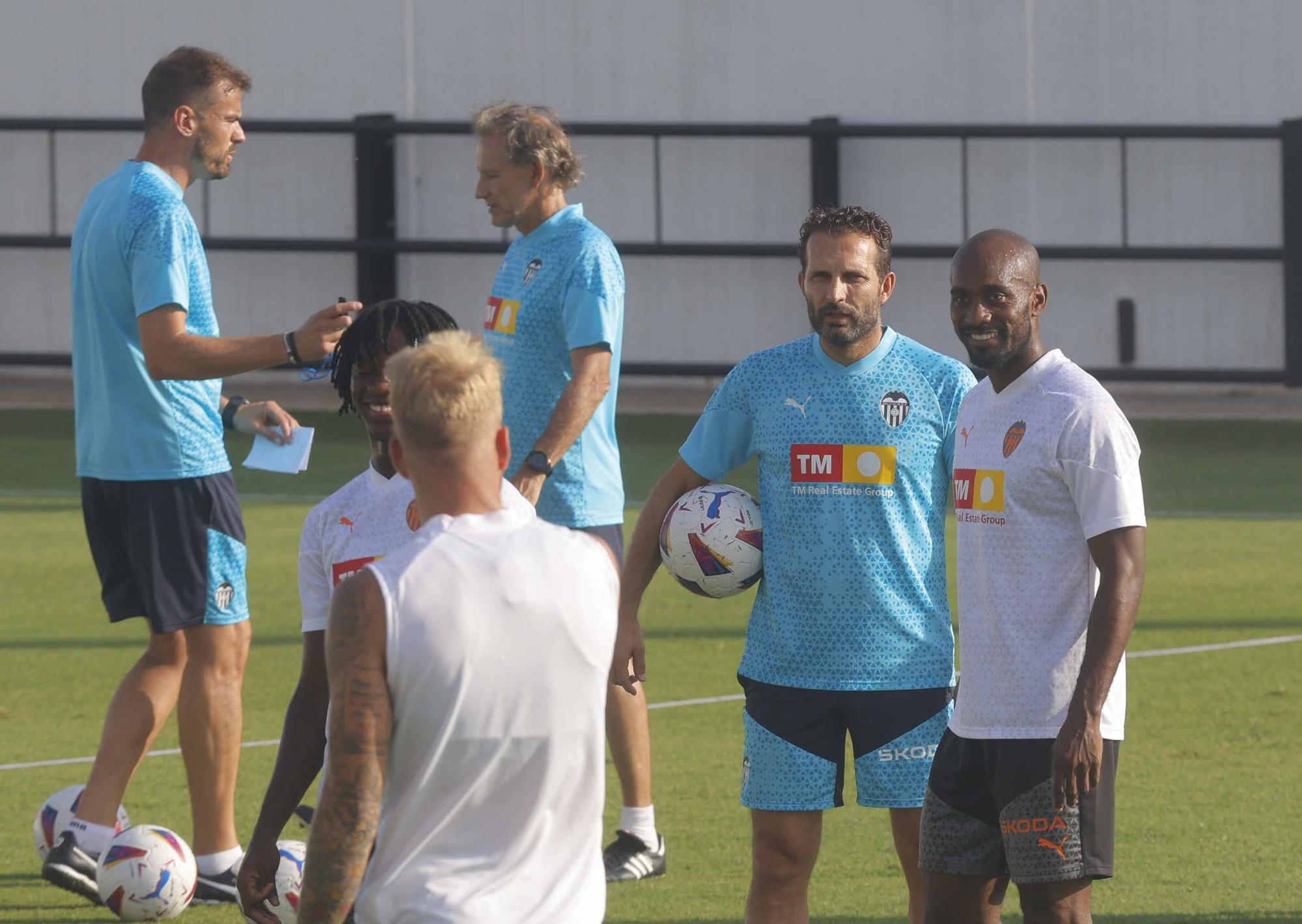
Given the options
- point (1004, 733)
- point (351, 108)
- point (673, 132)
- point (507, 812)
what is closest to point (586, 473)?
point (1004, 733)

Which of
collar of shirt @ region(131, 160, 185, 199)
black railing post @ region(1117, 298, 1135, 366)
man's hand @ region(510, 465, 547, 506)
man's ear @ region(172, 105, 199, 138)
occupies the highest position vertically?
black railing post @ region(1117, 298, 1135, 366)

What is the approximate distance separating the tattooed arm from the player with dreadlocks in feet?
2.62

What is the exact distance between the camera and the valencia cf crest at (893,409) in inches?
208

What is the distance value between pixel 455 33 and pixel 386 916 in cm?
2344

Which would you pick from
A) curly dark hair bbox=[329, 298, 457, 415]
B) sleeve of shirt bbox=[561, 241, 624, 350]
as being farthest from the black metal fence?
curly dark hair bbox=[329, 298, 457, 415]

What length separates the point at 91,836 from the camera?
6.18 meters

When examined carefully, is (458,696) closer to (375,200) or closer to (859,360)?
(859,360)

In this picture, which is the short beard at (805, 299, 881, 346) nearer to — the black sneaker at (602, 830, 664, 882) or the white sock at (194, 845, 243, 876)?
the black sneaker at (602, 830, 664, 882)

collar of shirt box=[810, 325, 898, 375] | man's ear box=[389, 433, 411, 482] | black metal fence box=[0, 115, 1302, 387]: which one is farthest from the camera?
black metal fence box=[0, 115, 1302, 387]

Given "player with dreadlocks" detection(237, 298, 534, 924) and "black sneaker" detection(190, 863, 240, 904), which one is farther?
"black sneaker" detection(190, 863, 240, 904)

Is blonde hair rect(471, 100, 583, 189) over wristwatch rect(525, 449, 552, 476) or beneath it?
over

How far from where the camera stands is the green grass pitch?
631 centimetres

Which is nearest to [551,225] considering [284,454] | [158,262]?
[284,454]

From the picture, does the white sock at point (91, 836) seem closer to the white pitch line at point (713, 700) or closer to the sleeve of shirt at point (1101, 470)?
the white pitch line at point (713, 700)
